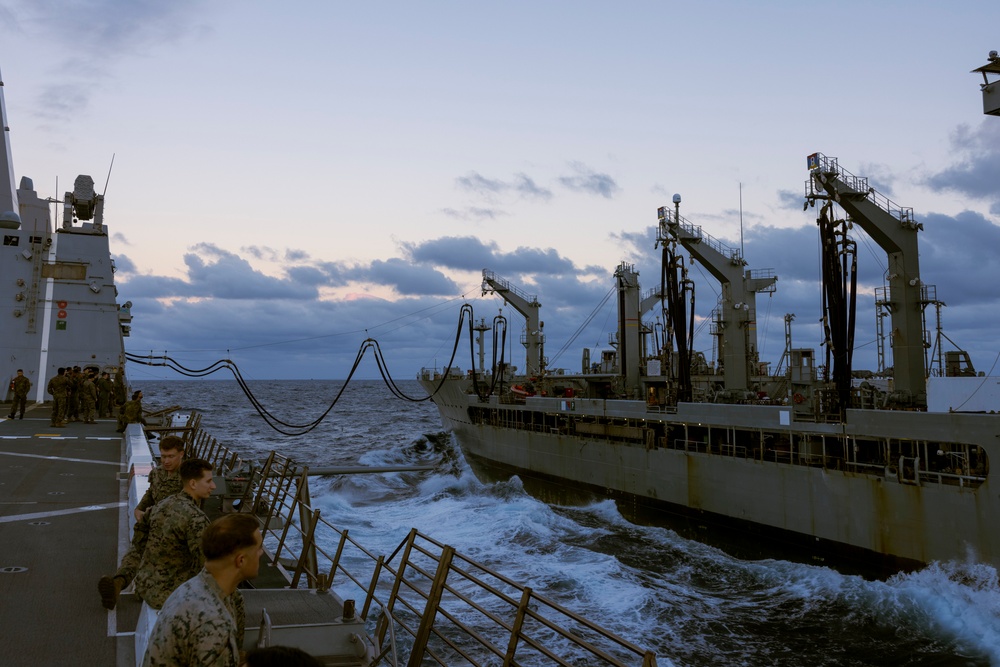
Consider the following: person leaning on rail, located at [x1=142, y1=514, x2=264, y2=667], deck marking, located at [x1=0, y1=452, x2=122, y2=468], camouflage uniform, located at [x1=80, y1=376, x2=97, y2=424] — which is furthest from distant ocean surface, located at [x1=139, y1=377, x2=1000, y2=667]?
person leaning on rail, located at [x1=142, y1=514, x2=264, y2=667]

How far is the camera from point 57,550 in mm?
8664

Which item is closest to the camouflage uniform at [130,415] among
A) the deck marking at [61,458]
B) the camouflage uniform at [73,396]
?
the camouflage uniform at [73,396]

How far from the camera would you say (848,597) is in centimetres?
1784

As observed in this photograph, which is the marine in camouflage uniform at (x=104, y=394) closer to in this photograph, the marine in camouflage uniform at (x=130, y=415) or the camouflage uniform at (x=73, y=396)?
the camouflage uniform at (x=73, y=396)

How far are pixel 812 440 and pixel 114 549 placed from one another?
2039cm

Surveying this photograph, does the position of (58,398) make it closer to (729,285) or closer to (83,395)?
(83,395)

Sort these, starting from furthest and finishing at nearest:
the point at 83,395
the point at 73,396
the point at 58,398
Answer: the point at 83,395 → the point at 73,396 → the point at 58,398

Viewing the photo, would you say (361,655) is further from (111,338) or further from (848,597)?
(111,338)

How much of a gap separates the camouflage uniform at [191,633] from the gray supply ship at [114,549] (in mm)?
1876

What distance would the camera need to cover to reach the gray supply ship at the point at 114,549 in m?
5.55

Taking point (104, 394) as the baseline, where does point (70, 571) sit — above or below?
below

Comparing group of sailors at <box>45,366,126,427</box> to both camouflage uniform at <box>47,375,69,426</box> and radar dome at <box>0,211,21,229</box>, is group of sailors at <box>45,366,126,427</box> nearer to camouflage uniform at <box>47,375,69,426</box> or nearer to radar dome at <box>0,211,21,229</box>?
camouflage uniform at <box>47,375,69,426</box>

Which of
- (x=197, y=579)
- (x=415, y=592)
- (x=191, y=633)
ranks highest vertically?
(x=197, y=579)

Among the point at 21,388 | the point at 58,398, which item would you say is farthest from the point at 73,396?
the point at 58,398
